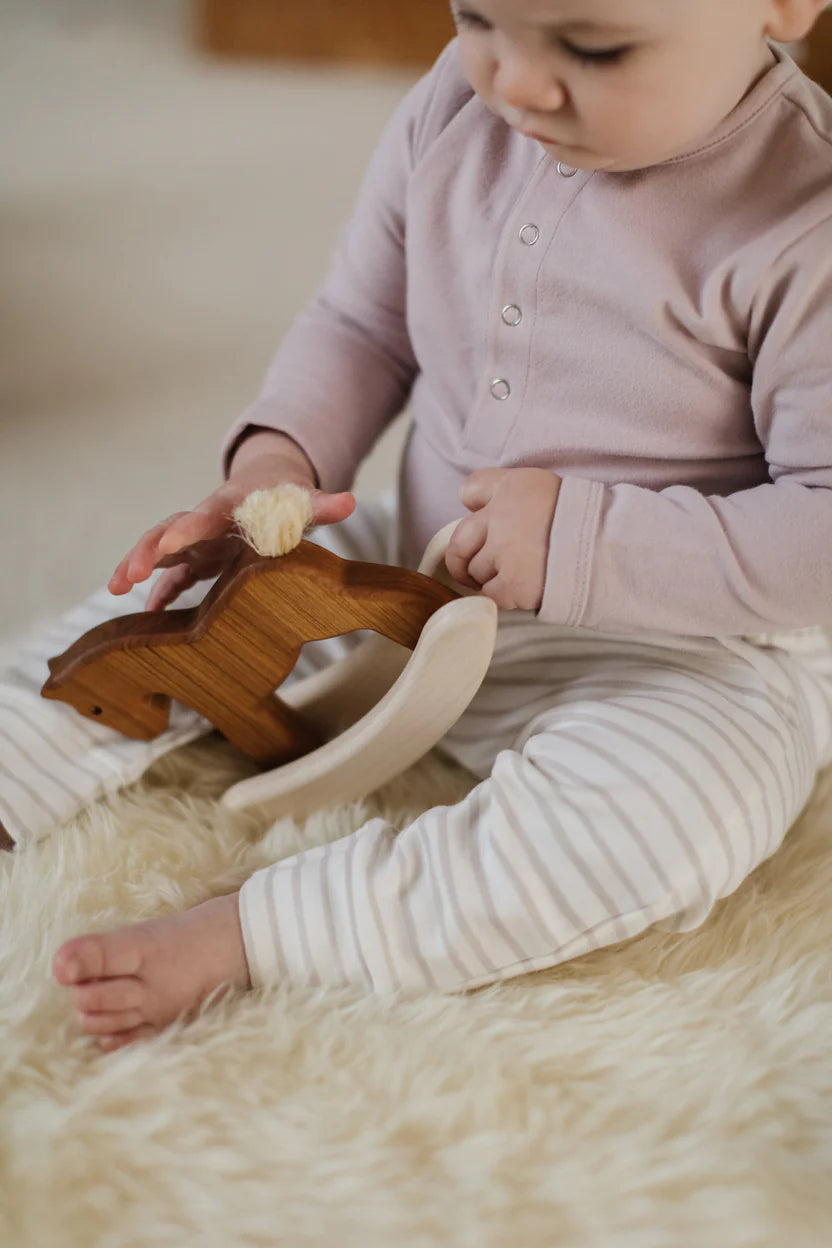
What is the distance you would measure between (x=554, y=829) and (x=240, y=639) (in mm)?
172

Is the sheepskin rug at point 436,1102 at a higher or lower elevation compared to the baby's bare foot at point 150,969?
lower

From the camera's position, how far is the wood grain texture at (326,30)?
2053 mm

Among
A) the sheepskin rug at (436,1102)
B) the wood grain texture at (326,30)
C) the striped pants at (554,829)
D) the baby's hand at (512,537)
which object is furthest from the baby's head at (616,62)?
the wood grain texture at (326,30)

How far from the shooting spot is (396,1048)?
500mm

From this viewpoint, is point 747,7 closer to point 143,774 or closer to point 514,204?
point 514,204

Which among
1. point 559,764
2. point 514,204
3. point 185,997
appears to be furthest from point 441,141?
point 185,997

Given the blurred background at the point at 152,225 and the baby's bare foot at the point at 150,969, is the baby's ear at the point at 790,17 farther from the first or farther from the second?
the blurred background at the point at 152,225

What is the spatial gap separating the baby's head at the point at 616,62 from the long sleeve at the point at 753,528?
84 mm

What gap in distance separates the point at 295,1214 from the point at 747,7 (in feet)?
1.64

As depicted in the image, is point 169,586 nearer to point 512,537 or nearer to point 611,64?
point 512,537

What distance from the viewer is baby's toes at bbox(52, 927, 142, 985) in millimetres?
511

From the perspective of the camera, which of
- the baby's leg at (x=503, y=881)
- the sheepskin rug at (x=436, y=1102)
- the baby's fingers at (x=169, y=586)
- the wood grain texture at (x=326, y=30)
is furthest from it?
the wood grain texture at (x=326, y=30)

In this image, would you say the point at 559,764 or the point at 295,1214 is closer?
the point at 295,1214

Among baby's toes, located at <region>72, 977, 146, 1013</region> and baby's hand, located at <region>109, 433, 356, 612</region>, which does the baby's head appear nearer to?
baby's hand, located at <region>109, 433, 356, 612</region>
